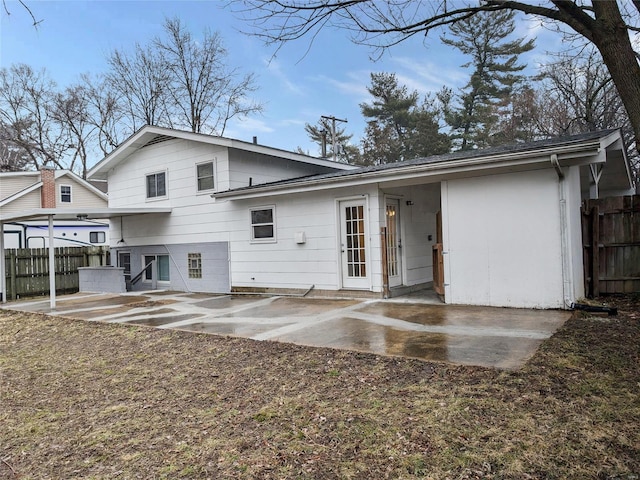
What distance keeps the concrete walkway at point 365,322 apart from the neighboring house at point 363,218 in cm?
67

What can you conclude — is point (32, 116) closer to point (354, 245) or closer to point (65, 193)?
point (65, 193)

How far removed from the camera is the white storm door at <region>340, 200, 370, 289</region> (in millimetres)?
9055

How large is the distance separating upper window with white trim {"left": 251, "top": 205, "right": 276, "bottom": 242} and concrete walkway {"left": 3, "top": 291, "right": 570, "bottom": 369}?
1.54m

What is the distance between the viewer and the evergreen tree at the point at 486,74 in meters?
22.4

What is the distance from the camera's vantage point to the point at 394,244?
938 centimetres

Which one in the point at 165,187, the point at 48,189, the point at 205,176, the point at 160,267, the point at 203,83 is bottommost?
the point at 160,267

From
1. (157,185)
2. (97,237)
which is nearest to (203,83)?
(97,237)

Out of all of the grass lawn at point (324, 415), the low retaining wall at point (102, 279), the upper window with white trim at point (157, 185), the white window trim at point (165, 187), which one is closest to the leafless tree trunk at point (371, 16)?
the grass lawn at point (324, 415)

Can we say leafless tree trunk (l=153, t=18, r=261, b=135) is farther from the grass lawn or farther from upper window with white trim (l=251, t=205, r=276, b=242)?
the grass lawn

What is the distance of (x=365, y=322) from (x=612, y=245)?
4.86m

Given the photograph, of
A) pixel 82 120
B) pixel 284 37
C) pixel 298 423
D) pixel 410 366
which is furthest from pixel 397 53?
pixel 82 120

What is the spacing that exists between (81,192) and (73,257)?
8486 millimetres

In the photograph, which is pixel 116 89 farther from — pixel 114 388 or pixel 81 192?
pixel 114 388

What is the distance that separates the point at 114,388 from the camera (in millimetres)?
4266
